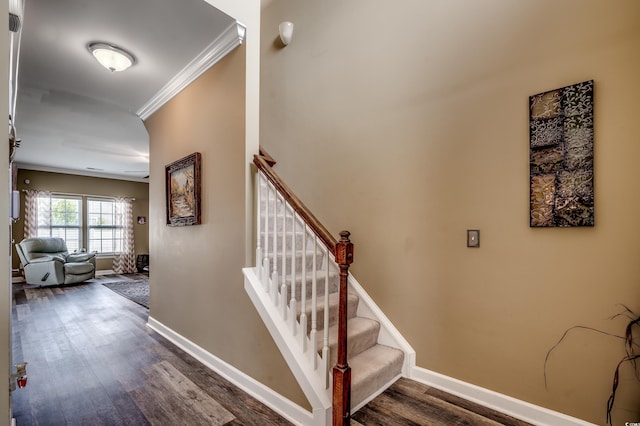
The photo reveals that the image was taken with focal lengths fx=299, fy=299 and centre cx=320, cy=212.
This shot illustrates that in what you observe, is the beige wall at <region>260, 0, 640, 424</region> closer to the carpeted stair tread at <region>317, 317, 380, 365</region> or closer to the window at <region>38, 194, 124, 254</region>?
the carpeted stair tread at <region>317, 317, 380, 365</region>

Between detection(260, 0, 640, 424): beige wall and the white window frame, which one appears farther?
the white window frame

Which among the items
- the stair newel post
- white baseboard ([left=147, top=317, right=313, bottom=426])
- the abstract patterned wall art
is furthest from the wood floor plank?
the abstract patterned wall art

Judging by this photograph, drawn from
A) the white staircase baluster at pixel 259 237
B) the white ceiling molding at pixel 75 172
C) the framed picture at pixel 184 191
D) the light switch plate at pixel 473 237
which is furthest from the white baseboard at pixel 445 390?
the white ceiling molding at pixel 75 172

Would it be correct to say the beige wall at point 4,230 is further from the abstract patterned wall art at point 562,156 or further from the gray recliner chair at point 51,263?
the gray recliner chair at point 51,263

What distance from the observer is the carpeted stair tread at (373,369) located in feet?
6.27

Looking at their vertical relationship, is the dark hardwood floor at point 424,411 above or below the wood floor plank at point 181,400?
above

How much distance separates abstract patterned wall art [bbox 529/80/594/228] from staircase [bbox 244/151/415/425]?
127 cm

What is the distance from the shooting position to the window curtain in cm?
679

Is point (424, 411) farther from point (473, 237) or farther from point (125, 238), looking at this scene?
point (125, 238)

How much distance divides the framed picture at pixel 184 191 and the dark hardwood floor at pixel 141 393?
4.16ft

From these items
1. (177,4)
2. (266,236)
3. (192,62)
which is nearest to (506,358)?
(266,236)

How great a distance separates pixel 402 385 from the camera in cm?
218

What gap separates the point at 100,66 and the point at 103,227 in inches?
270

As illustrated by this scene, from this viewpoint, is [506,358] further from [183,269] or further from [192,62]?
[192,62]
